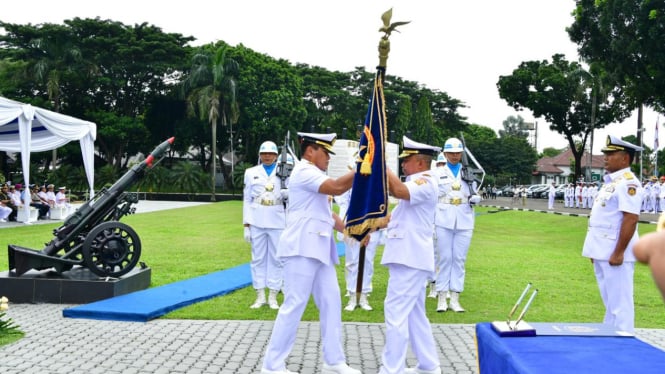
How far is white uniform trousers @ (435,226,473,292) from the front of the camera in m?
7.45

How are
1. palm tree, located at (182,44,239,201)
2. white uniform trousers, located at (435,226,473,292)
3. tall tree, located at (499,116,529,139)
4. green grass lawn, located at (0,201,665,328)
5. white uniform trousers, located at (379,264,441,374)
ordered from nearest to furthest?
white uniform trousers, located at (379,264,441,374) < green grass lawn, located at (0,201,665,328) < white uniform trousers, located at (435,226,473,292) < palm tree, located at (182,44,239,201) < tall tree, located at (499,116,529,139)

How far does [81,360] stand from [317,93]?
4701 centimetres

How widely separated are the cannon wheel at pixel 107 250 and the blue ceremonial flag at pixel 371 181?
432 cm

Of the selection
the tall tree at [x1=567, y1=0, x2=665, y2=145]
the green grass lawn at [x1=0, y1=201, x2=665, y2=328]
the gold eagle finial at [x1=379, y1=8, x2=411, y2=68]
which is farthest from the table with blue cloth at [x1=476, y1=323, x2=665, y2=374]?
the tall tree at [x1=567, y1=0, x2=665, y2=145]

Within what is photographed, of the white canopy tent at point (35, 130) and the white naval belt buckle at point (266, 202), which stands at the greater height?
the white canopy tent at point (35, 130)

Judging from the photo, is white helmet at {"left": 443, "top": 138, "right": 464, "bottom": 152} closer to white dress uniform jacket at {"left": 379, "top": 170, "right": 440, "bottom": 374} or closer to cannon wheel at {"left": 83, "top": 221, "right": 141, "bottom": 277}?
white dress uniform jacket at {"left": 379, "top": 170, "right": 440, "bottom": 374}

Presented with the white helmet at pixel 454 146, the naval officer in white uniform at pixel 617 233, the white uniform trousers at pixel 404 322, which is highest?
the white helmet at pixel 454 146

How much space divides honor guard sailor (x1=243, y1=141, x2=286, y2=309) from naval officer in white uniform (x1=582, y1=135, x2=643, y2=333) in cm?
371

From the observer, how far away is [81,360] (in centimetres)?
520

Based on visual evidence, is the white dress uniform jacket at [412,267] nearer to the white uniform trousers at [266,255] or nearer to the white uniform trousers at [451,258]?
the white uniform trousers at [451,258]

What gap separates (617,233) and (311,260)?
270 cm

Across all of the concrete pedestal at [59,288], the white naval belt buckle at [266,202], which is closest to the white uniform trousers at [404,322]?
the white naval belt buckle at [266,202]

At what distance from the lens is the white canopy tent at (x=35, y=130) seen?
1495 centimetres

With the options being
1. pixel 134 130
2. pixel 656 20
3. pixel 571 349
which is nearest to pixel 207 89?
pixel 134 130
